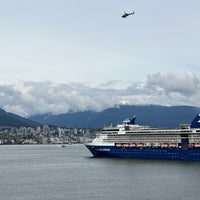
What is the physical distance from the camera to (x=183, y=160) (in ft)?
287

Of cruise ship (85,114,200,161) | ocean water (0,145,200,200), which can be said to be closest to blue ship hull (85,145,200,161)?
cruise ship (85,114,200,161)

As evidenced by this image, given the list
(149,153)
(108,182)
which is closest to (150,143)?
(149,153)

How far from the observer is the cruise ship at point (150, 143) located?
8981 centimetres

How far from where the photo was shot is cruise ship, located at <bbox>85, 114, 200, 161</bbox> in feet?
295

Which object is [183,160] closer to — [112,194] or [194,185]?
[194,185]

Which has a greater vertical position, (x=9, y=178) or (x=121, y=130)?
(x=121, y=130)

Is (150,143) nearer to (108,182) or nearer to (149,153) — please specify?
(149,153)

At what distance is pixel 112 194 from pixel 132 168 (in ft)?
80.9

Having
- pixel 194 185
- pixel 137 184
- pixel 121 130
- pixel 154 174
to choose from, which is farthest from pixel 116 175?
pixel 121 130

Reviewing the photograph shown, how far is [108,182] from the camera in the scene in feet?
203

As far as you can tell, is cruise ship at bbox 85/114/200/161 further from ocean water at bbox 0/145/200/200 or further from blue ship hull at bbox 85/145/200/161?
ocean water at bbox 0/145/200/200

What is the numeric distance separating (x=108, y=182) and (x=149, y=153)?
105 feet

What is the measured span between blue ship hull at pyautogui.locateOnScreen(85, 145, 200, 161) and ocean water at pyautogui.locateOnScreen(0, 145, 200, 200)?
15.1 feet

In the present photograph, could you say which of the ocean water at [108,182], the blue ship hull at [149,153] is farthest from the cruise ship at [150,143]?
the ocean water at [108,182]
